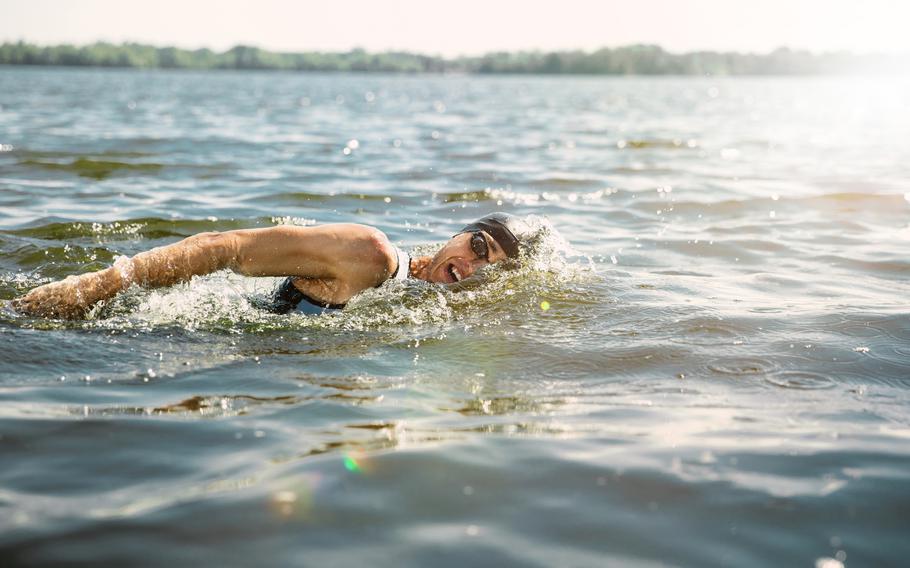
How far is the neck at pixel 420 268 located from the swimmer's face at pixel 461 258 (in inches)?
0.9

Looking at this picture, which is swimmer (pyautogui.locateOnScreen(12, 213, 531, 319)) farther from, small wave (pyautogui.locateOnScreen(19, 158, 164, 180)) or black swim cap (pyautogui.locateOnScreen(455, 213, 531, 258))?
small wave (pyautogui.locateOnScreen(19, 158, 164, 180))

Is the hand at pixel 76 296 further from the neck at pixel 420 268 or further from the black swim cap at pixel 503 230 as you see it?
the black swim cap at pixel 503 230

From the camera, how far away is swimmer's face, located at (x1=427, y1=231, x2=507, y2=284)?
22.2ft

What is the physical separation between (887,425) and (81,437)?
12.1 feet

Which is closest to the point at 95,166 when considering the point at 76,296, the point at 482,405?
the point at 76,296

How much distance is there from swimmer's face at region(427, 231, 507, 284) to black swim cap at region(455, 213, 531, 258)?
3.2 inches

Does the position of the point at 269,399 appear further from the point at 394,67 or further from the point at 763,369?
the point at 394,67

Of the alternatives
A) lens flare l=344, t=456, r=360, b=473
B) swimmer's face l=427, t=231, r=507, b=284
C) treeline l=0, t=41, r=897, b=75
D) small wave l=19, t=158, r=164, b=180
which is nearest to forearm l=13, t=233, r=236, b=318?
swimmer's face l=427, t=231, r=507, b=284

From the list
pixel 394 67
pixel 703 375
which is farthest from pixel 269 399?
pixel 394 67

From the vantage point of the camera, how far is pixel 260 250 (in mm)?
5656

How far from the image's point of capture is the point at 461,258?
6777 mm

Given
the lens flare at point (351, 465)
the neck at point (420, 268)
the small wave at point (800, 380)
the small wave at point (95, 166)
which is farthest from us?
the small wave at point (95, 166)

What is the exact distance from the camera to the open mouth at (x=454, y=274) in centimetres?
680

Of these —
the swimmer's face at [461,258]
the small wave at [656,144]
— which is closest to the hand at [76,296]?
the swimmer's face at [461,258]
